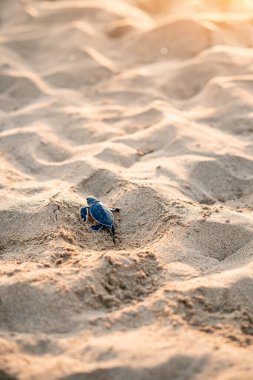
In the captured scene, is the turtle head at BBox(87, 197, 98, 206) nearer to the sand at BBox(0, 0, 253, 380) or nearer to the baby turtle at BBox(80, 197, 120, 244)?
the baby turtle at BBox(80, 197, 120, 244)

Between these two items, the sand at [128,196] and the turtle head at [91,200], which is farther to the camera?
the turtle head at [91,200]

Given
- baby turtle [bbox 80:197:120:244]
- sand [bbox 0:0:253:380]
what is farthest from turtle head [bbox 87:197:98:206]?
sand [bbox 0:0:253:380]

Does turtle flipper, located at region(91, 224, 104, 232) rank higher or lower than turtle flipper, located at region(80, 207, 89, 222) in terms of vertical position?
lower

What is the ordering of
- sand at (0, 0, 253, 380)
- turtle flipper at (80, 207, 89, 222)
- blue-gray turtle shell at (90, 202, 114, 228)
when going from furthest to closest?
turtle flipper at (80, 207, 89, 222) < blue-gray turtle shell at (90, 202, 114, 228) < sand at (0, 0, 253, 380)

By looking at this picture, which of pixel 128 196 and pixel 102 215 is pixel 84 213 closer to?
pixel 102 215

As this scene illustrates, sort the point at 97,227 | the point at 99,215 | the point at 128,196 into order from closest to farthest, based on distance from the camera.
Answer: the point at 99,215 → the point at 97,227 → the point at 128,196

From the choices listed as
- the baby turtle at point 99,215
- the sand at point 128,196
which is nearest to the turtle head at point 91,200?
the baby turtle at point 99,215

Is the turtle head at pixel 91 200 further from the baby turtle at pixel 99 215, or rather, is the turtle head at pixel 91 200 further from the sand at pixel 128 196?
the sand at pixel 128 196

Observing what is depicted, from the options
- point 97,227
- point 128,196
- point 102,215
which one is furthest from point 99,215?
Answer: point 128,196
